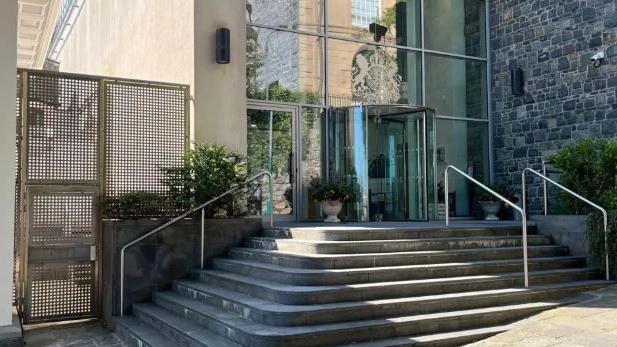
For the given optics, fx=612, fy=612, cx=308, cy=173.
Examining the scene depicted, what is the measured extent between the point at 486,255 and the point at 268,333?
12.0 feet

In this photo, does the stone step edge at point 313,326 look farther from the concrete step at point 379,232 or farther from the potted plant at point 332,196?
the potted plant at point 332,196

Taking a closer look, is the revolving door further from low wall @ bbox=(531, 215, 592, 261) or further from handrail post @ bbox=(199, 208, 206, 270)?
handrail post @ bbox=(199, 208, 206, 270)

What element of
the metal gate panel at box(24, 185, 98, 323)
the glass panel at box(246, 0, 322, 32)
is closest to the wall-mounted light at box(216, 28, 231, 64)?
the glass panel at box(246, 0, 322, 32)

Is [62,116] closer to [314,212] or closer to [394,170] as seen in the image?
[314,212]

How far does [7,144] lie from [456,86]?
10165 millimetres

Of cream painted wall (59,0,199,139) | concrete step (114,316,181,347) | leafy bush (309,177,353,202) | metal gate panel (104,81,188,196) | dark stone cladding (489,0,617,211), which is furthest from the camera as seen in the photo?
dark stone cladding (489,0,617,211)

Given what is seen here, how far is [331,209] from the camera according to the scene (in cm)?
1094

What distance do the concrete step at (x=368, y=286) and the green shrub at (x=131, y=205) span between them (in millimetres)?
1143

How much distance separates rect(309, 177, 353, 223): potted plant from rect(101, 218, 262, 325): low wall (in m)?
2.72

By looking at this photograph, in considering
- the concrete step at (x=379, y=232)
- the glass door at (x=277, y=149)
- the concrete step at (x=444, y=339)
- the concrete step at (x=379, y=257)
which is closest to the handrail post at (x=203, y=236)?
the concrete step at (x=379, y=257)

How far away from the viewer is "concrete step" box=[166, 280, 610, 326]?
220 inches

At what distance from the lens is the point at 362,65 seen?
41.4 feet

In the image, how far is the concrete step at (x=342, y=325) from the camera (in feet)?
17.1

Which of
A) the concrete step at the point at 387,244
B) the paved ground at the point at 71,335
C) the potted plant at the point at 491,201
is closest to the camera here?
the paved ground at the point at 71,335
